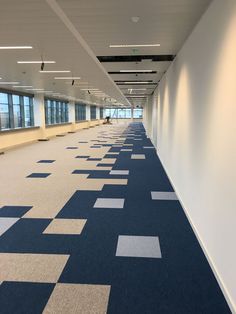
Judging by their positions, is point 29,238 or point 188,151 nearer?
point 29,238

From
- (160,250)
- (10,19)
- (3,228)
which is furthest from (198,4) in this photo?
(3,228)

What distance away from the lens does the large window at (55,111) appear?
2267 cm

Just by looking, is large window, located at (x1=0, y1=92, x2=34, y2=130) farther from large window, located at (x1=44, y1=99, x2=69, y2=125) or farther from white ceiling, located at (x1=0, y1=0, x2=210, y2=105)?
Result: white ceiling, located at (x1=0, y1=0, x2=210, y2=105)

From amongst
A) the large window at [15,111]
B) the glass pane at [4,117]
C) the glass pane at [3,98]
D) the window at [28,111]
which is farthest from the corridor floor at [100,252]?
the window at [28,111]

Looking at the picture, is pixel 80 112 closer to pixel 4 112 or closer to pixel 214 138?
pixel 4 112

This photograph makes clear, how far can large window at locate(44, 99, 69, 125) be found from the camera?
22.7m

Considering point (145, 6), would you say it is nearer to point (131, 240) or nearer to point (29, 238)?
point (131, 240)

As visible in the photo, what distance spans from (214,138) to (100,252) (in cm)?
200

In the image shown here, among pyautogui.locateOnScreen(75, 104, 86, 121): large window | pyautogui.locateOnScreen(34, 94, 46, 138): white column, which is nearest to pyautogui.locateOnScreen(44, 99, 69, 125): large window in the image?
pyautogui.locateOnScreen(75, 104, 86, 121): large window

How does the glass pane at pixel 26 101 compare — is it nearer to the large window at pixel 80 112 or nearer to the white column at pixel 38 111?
the white column at pixel 38 111

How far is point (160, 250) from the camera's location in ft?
12.1

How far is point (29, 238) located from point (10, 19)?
10.4ft

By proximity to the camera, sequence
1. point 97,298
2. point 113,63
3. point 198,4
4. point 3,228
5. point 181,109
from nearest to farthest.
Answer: point 97,298
point 198,4
point 3,228
point 181,109
point 113,63

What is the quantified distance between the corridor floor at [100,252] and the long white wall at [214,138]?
28cm
